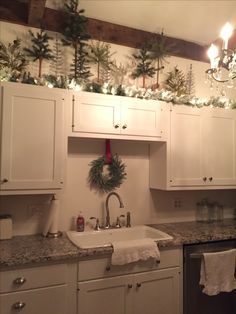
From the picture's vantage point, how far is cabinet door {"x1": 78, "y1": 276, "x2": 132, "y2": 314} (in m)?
1.95

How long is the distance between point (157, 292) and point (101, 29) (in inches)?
96.7

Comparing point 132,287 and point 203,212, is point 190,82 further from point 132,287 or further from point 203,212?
point 132,287

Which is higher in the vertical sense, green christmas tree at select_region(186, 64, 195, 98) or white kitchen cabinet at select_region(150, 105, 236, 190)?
green christmas tree at select_region(186, 64, 195, 98)

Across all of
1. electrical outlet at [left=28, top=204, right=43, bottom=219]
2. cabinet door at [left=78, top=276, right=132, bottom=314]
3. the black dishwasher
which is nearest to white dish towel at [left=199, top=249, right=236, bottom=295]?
the black dishwasher

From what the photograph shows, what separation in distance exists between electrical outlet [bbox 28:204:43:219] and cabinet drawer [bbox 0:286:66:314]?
0.71 m

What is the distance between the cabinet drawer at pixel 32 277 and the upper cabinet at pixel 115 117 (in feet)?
3.39

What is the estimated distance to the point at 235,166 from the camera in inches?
116

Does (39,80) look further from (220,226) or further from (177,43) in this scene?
(220,226)

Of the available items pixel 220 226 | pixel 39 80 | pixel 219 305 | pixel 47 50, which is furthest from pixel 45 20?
pixel 219 305

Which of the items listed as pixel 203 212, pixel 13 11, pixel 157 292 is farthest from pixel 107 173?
pixel 13 11

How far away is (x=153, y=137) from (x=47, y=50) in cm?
123

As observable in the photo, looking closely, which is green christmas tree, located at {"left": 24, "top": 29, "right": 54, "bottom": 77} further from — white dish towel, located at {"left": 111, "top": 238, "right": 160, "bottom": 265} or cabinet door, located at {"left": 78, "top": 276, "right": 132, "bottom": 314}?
cabinet door, located at {"left": 78, "top": 276, "right": 132, "bottom": 314}

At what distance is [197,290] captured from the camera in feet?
7.61

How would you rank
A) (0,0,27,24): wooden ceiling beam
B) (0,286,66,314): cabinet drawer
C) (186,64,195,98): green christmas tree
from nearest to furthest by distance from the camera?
1. (0,286,66,314): cabinet drawer
2. (0,0,27,24): wooden ceiling beam
3. (186,64,195,98): green christmas tree
